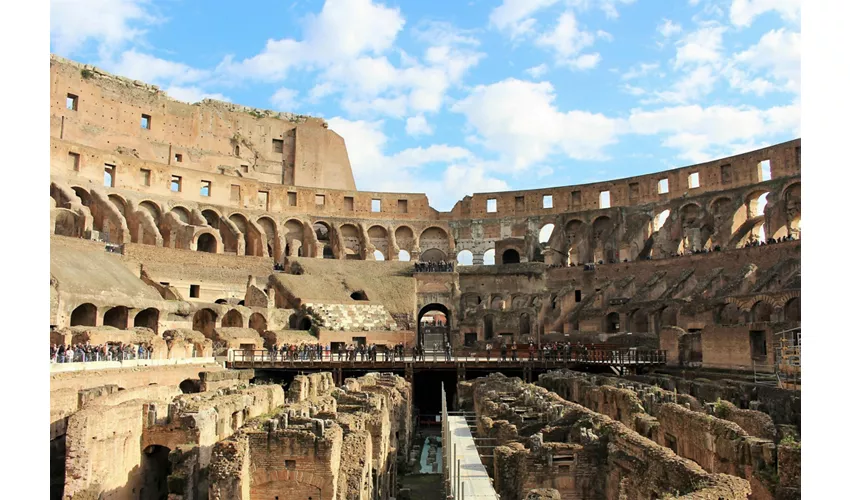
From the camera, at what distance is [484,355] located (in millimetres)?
38000

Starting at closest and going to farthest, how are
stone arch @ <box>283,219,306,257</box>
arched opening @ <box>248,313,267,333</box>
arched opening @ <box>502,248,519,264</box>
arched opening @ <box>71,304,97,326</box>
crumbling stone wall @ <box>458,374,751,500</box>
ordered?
crumbling stone wall @ <box>458,374,751,500</box>, arched opening @ <box>71,304,97,326</box>, arched opening @ <box>248,313,267,333</box>, stone arch @ <box>283,219,306,257</box>, arched opening @ <box>502,248,519,264</box>

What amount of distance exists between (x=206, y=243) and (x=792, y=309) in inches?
1511

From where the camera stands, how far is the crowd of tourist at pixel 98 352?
21266 mm

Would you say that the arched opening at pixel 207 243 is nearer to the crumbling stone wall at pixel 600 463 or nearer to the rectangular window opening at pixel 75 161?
the rectangular window opening at pixel 75 161

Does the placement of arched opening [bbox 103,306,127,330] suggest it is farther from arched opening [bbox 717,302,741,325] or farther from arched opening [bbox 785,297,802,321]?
arched opening [bbox 785,297,802,321]

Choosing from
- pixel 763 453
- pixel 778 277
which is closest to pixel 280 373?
pixel 778 277

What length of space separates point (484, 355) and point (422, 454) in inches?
619

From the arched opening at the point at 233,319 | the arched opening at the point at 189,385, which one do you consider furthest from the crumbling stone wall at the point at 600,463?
the arched opening at the point at 233,319

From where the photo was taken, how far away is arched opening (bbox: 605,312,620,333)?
42909mm

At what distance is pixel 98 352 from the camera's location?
2312 cm

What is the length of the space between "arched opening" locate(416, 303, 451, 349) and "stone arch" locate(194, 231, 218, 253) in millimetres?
15663

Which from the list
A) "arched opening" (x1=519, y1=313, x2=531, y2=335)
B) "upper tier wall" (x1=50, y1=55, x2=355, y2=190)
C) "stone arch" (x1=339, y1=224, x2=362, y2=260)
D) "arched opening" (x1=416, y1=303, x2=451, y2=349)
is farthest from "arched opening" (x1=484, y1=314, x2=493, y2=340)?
"upper tier wall" (x1=50, y1=55, x2=355, y2=190)

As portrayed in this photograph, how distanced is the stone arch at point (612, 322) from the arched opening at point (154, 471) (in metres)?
32.4

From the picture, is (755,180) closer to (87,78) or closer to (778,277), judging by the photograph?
(778,277)
